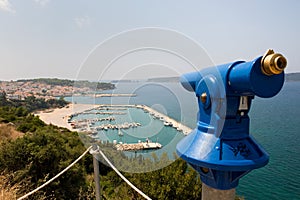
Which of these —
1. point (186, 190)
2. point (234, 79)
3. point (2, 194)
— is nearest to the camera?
point (234, 79)

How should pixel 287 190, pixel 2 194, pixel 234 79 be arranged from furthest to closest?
pixel 287 190
pixel 2 194
pixel 234 79

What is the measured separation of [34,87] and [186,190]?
79757mm

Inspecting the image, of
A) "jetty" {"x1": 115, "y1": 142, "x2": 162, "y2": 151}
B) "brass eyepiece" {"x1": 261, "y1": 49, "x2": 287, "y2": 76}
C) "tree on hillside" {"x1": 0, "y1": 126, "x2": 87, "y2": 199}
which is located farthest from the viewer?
"tree on hillside" {"x1": 0, "y1": 126, "x2": 87, "y2": 199}

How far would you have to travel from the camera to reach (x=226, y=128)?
1607 mm

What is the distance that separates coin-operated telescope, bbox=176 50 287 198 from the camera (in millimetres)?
1458

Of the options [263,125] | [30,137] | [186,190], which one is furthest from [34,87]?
[186,190]

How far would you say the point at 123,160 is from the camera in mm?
2008

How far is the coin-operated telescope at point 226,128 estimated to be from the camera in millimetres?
1458

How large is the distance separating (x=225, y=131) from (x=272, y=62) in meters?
0.57

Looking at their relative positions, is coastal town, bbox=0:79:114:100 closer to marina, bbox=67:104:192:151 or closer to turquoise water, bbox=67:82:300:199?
turquoise water, bbox=67:82:300:199

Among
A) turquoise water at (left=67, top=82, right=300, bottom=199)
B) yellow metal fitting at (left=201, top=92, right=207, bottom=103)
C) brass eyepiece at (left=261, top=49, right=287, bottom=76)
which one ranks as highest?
brass eyepiece at (left=261, top=49, right=287, bottom=76)

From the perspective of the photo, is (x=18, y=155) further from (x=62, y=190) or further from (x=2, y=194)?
(x=2, y=194)

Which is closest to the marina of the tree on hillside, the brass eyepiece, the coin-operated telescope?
the coin-operated telescope

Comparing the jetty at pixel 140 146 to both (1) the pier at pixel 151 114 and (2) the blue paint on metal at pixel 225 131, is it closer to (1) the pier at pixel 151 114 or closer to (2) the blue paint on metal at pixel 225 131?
(1) the pier at pixel 151 114
